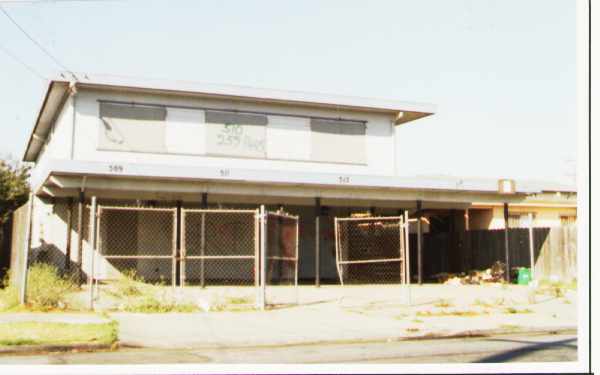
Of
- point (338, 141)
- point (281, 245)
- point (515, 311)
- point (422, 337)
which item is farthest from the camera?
point (338, 141)

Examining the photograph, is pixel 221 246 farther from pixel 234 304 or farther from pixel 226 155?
pixel 234 304

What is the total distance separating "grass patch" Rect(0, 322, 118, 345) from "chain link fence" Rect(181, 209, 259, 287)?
1076cm

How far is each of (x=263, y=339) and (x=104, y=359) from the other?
244 centimetres

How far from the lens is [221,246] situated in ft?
74.0

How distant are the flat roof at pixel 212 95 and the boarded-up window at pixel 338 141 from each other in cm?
64

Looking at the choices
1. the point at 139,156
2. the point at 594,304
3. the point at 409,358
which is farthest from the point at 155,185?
the point at 594,304

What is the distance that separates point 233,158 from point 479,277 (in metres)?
8.96

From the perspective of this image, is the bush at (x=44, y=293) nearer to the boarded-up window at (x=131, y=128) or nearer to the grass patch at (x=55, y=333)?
the grass patch at (x=55, y=333)

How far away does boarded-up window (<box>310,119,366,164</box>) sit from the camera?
23.1 metres

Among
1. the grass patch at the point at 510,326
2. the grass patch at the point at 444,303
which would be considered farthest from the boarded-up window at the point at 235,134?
the grass patch at the point at 510,326

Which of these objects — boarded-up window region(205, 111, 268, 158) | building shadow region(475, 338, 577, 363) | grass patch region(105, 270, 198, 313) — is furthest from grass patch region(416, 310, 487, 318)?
boarded-up window region(205, 111, 268, 158)

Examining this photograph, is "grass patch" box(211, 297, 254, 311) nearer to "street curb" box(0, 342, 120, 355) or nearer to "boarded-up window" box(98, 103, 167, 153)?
"street curb" box(0, 342, 120, 355)

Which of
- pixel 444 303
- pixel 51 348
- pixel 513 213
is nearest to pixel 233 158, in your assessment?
pixel 444 303

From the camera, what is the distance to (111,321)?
1138cm
